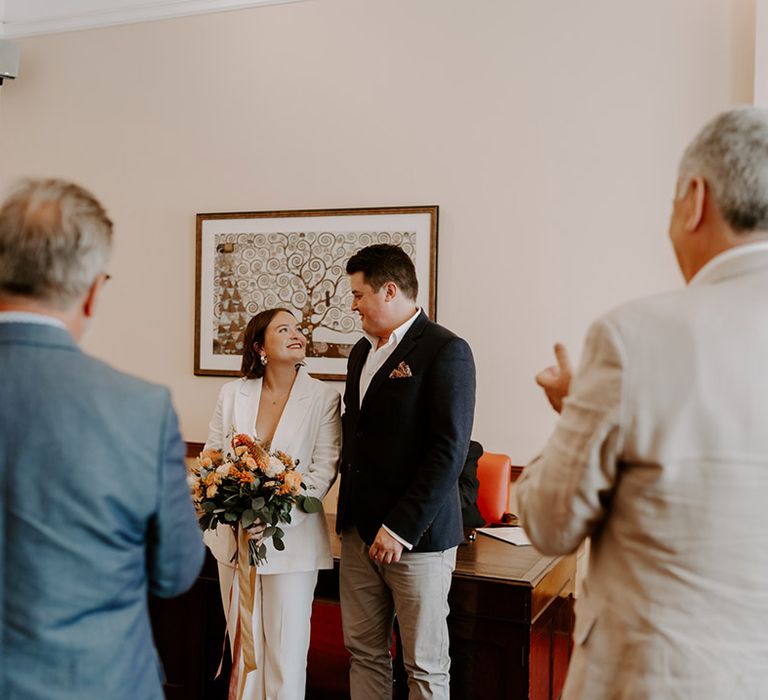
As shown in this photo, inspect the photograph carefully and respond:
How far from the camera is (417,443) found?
10.3 feet

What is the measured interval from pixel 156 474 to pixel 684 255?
3.40 feet

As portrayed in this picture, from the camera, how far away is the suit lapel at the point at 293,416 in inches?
137

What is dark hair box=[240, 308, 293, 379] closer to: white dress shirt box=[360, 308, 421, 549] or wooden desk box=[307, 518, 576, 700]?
white dress shirt box=[360, 308, 421, 549]

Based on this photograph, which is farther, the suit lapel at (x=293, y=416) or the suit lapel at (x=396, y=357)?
the suit lapel at (x=293, y=416)

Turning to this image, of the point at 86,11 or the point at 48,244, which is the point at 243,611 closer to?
the point at 48,244

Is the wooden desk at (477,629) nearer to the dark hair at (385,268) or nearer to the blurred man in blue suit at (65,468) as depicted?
the dark hair at (385,268)

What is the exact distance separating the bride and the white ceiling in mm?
2541

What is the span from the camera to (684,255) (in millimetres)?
1575

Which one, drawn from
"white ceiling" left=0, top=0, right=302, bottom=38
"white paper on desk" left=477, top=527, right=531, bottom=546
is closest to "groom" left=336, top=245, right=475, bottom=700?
"white paper on desk" left=477, top=527, right=531, bottom=546

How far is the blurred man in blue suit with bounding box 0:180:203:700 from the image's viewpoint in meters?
1.46

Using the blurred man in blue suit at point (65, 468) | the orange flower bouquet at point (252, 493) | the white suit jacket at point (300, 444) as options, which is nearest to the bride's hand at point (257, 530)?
the orange flower bouquet at point (252, 493)

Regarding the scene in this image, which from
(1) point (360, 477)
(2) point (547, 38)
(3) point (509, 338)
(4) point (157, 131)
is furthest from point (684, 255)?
(4) point (157, 131)

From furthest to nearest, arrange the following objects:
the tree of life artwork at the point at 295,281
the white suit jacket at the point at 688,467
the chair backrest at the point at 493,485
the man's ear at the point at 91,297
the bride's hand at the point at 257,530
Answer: the tree of life artwork at the point at 295,281 → the chair backrest at the point at 493,485 → the bride's hand at the point at 257,530 → the man's ear at the point at 91,297 → the white suit jacket at the point at 688,467

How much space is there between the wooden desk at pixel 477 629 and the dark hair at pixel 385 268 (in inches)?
46.0
